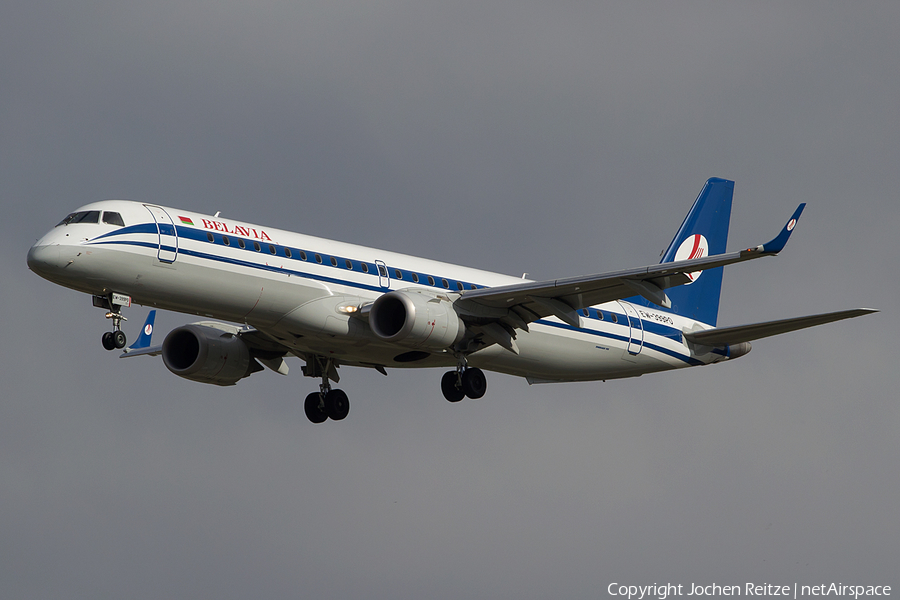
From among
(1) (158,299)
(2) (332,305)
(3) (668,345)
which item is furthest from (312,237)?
(3) (668,345)

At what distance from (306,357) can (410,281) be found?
520 centimetres

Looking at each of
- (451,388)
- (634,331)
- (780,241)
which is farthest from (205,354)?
(780,241)

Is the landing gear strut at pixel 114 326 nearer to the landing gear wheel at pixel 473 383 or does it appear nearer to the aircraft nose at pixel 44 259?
the aircraft nose at pixel 44 259

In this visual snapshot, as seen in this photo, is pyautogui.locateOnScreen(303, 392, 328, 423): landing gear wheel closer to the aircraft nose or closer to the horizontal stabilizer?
the aircraft nose

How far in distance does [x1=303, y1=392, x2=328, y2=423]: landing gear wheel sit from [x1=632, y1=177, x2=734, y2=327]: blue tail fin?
13.1 m

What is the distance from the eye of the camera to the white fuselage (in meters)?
30.7

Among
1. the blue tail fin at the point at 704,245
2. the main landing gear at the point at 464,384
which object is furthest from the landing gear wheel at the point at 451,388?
the blue tail fin at the point at 704,245

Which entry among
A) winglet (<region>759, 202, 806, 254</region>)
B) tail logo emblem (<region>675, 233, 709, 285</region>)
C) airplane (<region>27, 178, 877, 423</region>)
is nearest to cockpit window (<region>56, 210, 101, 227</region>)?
airplane (<region>27, 178, 877, 423</region>)

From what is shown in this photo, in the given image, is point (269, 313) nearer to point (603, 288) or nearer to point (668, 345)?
point (603, 288)

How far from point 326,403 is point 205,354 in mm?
4369

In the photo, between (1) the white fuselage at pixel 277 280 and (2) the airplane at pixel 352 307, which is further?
(2) the airplane at pixel 352 307

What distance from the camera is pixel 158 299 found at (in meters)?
31.6

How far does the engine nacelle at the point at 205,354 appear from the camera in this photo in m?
38.1

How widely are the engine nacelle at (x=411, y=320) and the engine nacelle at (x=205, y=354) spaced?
690 centimetres
